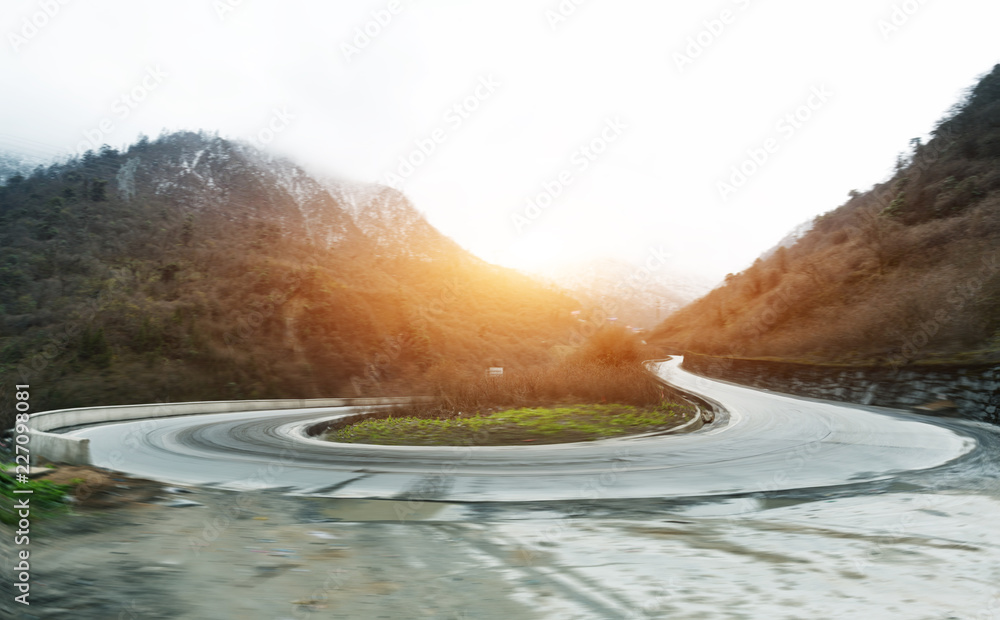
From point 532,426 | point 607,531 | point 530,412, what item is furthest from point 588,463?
point 530,412

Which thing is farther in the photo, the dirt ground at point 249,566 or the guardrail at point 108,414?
the guardrail at point 108,414

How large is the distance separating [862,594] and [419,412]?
15.9 meters

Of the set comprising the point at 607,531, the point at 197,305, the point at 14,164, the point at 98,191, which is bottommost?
the point at 607,531

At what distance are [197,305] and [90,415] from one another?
26.2 meters

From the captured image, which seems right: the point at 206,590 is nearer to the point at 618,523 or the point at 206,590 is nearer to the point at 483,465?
the point at 618,523

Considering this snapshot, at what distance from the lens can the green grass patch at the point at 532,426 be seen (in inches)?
445

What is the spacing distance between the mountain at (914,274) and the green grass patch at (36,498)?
17.4 m

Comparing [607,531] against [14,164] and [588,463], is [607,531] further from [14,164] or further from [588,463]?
[14,164]

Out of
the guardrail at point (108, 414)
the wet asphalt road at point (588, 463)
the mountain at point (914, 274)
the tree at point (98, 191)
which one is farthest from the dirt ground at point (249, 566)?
the tree at point (98, 191)

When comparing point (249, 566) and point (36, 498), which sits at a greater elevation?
point (36, 498)

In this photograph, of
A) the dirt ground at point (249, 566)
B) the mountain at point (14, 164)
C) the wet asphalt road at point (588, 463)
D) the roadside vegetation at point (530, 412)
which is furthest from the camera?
the mountain at point (14, 164)

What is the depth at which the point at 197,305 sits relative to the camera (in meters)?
45.0

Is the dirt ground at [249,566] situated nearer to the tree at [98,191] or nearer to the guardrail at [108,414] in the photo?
the guardrail at [108,414]

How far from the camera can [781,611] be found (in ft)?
9.47
